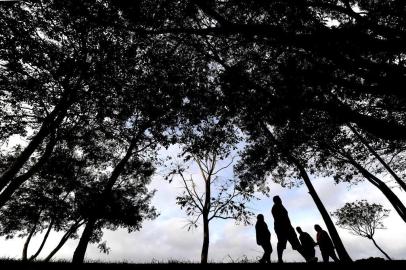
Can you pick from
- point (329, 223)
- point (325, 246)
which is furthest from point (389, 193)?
point (325, 246)

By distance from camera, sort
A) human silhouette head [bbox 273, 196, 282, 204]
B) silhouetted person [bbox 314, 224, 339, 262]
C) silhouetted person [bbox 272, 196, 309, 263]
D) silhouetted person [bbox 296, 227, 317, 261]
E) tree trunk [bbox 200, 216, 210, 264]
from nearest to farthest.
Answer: silhouetted person [bbox 272, 196, 309, 263] < human silhouette head [bbox 273, 196, 282, 204] < silhouetted person [bbox 296, 227, 317, 261] < silhouetted person [bbox 314, 224, 339, 262] < tree trunk [bbox 200, 216, 210, 264]

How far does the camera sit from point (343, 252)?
14.2m

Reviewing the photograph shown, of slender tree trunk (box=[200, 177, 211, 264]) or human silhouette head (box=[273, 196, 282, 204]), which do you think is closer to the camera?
human silhouette head (box=[273, 196, 282, 204])

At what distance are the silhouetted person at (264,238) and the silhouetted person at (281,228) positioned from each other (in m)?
0.38

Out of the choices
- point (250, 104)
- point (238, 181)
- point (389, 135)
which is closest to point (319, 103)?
point (389, 135)

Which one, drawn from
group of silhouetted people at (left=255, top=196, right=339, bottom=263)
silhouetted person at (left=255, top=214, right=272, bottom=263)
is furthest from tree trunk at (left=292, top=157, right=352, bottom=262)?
silhouetted person at (left=255, top=214, right=272, bottom=263)

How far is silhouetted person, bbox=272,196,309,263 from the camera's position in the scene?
1035 cm

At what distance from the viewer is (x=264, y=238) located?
1059 cm

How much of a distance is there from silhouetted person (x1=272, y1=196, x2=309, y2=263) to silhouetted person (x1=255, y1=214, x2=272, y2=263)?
378 mm

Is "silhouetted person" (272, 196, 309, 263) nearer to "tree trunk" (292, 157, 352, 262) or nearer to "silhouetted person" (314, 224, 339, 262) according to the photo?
"silhouetted person" (314, 224, 339, 262)

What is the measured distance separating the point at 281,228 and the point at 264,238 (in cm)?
81

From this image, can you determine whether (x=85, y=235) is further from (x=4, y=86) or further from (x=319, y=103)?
(x=319, y=103)

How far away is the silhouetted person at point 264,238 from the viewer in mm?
10414

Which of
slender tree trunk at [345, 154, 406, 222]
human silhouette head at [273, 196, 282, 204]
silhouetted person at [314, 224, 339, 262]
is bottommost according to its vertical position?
silhouetted person at [314, 224, 339, 262]
